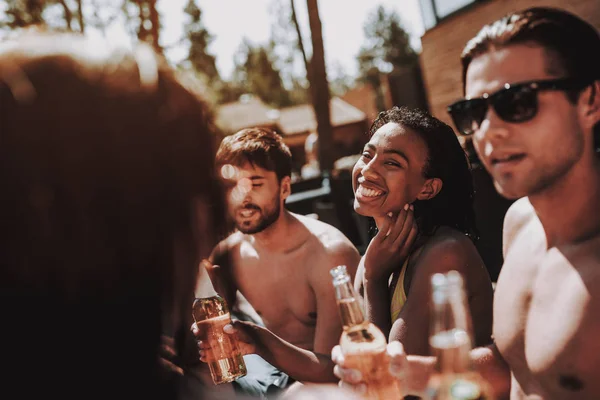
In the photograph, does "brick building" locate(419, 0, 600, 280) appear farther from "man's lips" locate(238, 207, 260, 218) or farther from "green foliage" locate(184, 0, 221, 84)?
"green foliage" locate(184, 0, 221, 84)

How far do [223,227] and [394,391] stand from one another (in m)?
0.77

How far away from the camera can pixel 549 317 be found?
158 centimetres

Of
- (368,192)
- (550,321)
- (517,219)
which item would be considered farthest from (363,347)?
(368,192)

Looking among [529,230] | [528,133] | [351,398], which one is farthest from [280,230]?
[351,398]

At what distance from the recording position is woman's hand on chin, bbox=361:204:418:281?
2420 millimetres

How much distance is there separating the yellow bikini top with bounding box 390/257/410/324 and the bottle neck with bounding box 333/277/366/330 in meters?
0.83

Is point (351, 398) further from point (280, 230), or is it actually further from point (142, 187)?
point (280, 230)

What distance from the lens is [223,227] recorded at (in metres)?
1.21

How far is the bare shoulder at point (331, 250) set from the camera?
3.07 m

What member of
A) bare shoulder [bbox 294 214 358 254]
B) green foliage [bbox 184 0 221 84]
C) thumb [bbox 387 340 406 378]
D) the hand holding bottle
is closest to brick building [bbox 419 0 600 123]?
bare shoulder [bbox 294 214 358 254]

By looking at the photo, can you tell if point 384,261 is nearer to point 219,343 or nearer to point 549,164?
point 219,343

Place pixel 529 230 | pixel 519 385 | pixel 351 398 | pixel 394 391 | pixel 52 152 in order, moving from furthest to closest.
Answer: pixel 529 230 < pixel 519 385 < pixel 394 391 < pixel 351 398 < pixel 52 152

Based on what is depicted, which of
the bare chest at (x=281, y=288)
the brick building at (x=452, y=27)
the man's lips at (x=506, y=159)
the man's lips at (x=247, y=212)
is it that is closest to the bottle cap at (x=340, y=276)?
the man's lips at (x=506, y=159)

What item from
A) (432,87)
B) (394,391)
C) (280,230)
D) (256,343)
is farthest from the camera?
(432,87)
